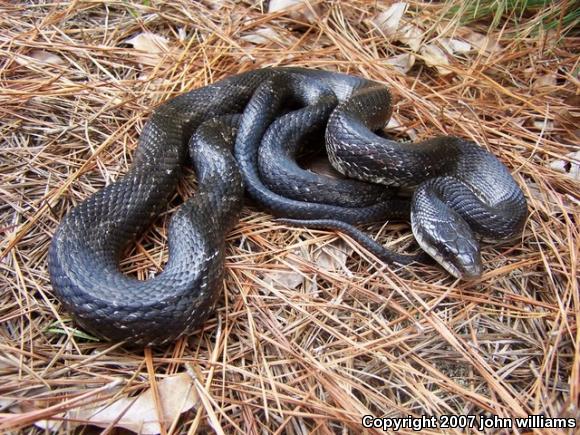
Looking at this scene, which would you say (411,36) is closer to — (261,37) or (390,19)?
(390,19)

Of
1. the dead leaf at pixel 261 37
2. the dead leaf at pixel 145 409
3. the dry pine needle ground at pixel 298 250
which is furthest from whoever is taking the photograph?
the dead leaf at pixel 261 37

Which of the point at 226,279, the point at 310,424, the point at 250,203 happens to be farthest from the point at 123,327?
the point at 250,203

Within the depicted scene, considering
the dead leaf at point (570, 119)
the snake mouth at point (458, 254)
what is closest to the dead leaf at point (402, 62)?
the dead leaf at point (570, 119)

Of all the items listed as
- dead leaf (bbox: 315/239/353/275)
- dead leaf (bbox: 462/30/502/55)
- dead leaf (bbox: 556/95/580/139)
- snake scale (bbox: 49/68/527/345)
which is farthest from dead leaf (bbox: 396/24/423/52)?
dead leaf (bbox: 315/239/353/275)

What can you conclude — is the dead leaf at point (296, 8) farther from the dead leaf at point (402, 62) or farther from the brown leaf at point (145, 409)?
the brown leaf at point (145, 409)

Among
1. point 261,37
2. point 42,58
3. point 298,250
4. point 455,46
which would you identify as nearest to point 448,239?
point 298,250

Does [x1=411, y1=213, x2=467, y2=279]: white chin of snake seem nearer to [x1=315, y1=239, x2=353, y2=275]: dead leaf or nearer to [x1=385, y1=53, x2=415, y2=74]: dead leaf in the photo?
[x1=315, y1=239, x2=353, y2=275]: dead leaf
